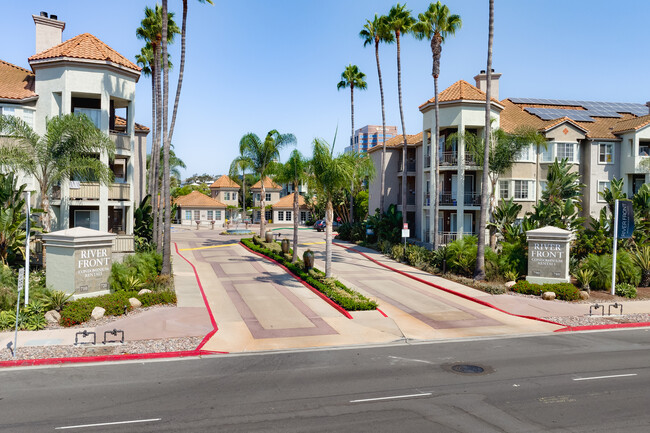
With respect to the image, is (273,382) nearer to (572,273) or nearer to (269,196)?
(572,273)

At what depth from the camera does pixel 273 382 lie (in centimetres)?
1221

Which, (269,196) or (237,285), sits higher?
(269,196)

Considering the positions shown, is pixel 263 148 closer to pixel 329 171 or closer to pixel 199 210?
pixel 329 171

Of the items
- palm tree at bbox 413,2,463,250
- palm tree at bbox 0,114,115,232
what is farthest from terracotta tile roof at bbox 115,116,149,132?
palm tree at bbox 413,2,463,250

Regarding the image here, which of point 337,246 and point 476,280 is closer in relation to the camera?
point 476,280

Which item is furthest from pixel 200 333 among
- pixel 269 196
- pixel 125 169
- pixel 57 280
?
pixel 269 196

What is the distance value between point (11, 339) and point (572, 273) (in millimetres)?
25832

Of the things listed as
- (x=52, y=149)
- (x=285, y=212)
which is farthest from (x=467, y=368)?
(x=285, y=212)

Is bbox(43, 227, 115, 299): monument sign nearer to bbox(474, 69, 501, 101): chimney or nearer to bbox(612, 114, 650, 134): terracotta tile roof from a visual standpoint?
bbox(474, 69, 501, 101): chimney

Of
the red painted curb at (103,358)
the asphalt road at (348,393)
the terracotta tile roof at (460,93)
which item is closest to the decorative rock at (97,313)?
the red painted curb at (103,358)

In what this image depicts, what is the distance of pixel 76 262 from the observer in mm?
19500

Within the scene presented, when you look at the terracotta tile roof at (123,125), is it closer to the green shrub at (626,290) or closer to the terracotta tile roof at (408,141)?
the terracotta tile roof at (408,141)

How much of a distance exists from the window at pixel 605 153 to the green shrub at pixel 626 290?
55.4 ft

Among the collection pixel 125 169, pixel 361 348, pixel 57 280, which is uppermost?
pixel 125 169
